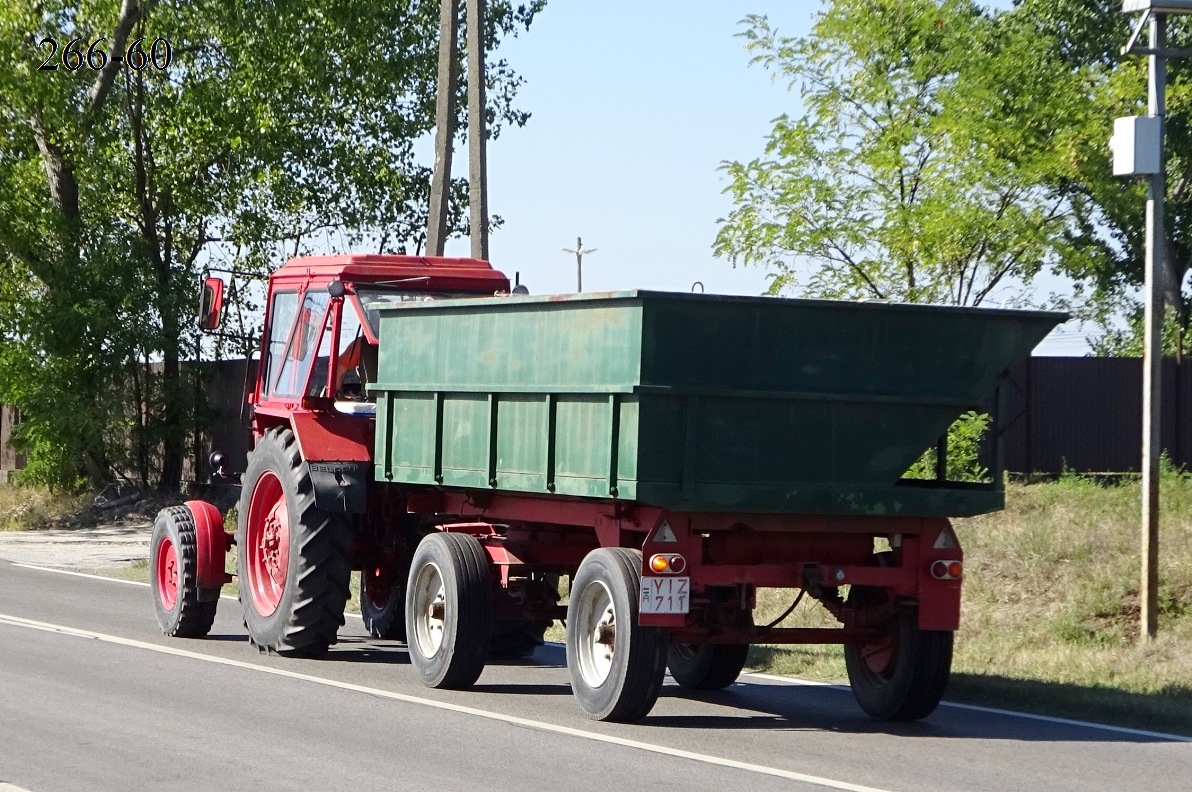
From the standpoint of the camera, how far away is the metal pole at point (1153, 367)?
13258 millimetres

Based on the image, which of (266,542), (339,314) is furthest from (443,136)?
(266,542)

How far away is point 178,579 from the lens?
13703mm

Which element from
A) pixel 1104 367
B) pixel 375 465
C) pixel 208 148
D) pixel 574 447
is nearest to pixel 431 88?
pixel 208 148

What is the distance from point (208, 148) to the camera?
30656 mm

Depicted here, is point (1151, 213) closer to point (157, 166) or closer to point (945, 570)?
point (945, 570)

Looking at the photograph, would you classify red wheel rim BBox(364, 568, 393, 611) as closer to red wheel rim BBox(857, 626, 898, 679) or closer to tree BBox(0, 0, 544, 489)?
red wheel rim BBox(857, 626, 898, 679)

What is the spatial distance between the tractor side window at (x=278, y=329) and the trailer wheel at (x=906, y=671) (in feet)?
18.7

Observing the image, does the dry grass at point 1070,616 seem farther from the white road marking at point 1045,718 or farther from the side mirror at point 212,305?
the side mirror at point 212,305

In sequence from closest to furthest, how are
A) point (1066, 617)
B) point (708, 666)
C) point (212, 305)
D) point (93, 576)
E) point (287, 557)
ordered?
point (708, 666)
point (287, 557)
point (212, 305)
point (1066, 617)
point (93, 576)

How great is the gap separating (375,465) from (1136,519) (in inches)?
353

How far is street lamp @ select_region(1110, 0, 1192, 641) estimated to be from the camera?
13008mm

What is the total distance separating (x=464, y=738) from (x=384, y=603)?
196 inches

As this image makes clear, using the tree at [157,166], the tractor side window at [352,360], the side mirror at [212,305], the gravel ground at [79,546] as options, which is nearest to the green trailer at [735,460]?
the tractor side window at [352,360]

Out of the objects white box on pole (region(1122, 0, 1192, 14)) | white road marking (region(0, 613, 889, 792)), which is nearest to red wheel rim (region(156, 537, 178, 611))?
white road marking (region(0, 613, 889, 792))
